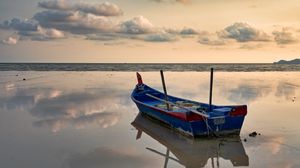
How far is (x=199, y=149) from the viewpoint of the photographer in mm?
12180

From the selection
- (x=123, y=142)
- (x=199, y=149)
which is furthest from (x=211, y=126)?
(x=123, y=142)

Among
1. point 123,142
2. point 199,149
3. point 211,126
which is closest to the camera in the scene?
point 199,149

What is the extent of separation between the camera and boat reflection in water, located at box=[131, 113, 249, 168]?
10.9 m

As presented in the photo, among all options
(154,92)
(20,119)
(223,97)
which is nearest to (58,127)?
(20,119)

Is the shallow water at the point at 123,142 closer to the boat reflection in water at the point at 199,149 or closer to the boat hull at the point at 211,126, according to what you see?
the boat reflection in water at the point at 199,149

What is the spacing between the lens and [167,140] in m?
13.7

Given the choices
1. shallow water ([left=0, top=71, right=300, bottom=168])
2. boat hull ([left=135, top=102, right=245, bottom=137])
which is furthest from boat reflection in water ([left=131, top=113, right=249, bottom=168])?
boat hull ([left=135, top=102, right=245, bottom=137])

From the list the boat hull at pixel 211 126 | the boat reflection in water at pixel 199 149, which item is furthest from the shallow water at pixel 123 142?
the boat hull at pixel 211 126

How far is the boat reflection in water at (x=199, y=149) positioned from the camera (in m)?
10.9

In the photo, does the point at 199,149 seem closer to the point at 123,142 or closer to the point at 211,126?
the point at 211,126

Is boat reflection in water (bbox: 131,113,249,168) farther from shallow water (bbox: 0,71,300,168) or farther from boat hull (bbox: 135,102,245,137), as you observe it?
boat hull (bbox: 135,102,245,137)

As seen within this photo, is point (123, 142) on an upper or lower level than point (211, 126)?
lower

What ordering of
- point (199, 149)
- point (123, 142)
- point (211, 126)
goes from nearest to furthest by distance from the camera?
point (199, 149), point (123, 142), point (211, 126)

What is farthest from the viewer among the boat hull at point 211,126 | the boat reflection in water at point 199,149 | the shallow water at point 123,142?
the boat hull at point 211,126
